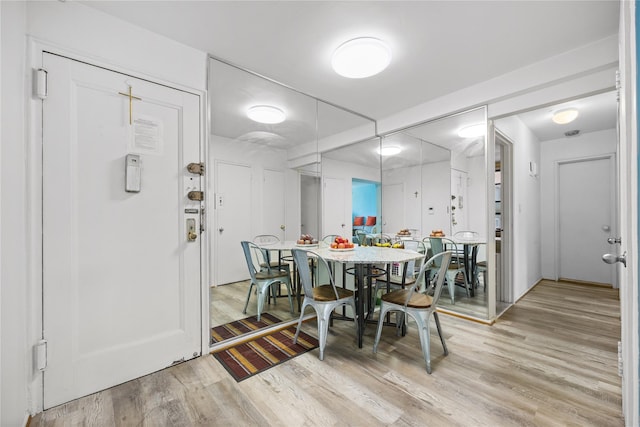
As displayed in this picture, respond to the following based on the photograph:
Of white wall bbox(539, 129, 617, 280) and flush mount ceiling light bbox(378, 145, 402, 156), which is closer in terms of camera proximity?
flush mount ceiling light bbox(378, 145, 402, 156)

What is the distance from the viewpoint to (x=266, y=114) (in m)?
2.65

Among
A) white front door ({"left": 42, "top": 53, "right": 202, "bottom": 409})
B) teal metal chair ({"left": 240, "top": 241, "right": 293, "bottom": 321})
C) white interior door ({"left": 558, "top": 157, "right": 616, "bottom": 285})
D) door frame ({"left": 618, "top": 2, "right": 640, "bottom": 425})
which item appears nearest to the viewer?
door frame ({"left": 618, "top": 2, "right": 640, "bottom": 425})

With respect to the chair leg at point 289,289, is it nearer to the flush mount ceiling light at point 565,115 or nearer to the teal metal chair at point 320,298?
the teal metal chair at point 320,298

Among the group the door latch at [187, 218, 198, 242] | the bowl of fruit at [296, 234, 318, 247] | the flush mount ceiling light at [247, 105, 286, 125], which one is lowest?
the bowl of fruit at [296, 234, 318, 247]

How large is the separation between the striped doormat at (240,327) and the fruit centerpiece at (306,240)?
768 millimetres

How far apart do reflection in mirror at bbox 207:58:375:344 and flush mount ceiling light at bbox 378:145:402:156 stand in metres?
1.19

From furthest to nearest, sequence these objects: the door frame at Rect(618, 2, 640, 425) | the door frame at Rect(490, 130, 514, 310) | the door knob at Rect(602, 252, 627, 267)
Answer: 1. the door frame at Rect(490, 130, 514, 310)
2. the door knob at Rect(602, 252, 627, 267)
3. the door frame at Rect(618, 2, 640, 425)

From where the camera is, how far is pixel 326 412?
1.50m

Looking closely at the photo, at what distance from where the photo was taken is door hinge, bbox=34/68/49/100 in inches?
59.8

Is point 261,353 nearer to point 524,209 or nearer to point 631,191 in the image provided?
point 631,191

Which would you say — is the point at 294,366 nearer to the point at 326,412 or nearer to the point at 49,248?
the point at 326,412

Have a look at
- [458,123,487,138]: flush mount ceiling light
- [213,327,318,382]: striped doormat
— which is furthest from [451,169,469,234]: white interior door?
[213,327,318,382]: striped doormat

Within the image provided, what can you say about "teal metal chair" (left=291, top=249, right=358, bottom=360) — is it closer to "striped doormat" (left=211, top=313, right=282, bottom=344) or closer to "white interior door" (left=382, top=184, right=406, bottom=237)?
"striped doormat" (left=211, top=313, right=282, bottom=344)

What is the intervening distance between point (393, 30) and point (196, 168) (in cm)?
179
